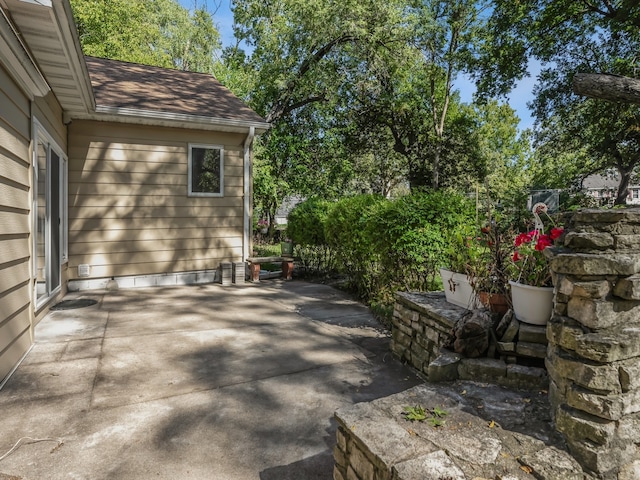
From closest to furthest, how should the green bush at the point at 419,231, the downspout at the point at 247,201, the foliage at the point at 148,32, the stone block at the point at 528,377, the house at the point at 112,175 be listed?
the stone block at the point at 528,377 → the house at the point at 112,175 → the green bush at the point at 419,231 → the downspout at the point at 247,201 → the foliage at the point at 148,32

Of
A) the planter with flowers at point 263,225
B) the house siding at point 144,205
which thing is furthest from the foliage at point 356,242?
the planter with flowers at point 263,225

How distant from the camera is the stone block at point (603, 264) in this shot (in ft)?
5.35

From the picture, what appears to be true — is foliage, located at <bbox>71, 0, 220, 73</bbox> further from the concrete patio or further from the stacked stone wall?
the stacked stone wall

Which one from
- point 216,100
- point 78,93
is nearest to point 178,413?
point 78,93

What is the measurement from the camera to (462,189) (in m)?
18.1

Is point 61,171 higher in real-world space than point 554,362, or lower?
higher

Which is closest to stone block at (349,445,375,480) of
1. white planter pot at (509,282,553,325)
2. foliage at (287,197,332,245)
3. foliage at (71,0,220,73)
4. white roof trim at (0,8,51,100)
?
white planter pot at (509,282,553,325)

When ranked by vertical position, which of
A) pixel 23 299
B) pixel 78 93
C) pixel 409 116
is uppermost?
pixel 409 116

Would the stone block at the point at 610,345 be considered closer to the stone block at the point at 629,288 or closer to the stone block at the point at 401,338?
the stone block at the point at 629,288

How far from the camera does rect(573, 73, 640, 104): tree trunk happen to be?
1797 mm

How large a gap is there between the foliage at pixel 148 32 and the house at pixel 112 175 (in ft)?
37.4

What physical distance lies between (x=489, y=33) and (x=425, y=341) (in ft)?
38.1

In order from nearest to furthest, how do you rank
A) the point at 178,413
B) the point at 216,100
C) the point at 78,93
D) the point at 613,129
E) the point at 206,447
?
1. the point at 206,447
2. the point at 178,413
3. the point at 78,93
4. the point at 216,100
5. the point at 613,129

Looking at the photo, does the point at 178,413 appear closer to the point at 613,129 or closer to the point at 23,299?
the point at 23,299
